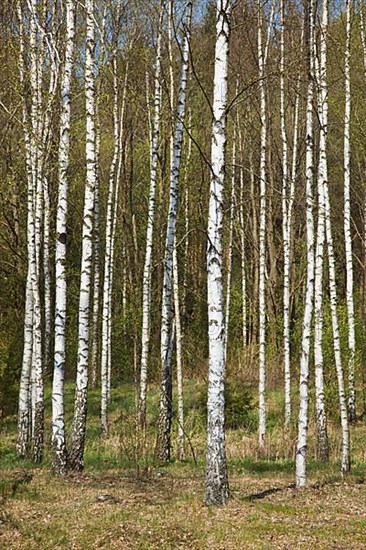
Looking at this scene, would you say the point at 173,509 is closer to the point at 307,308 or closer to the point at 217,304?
the point at 217,304

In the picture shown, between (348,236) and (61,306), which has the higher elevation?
(348,236)

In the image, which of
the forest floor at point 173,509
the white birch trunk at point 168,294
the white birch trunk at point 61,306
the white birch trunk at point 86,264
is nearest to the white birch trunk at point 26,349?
the forest floor at point 173,509

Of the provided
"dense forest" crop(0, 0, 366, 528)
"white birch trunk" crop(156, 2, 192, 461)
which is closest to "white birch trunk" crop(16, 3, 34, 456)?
"dense forest" crop(0, 0, 366, 528)

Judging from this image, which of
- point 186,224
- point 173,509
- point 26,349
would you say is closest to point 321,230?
point 173,509

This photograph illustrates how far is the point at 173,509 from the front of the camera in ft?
21.0

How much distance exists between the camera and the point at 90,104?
8.45 m

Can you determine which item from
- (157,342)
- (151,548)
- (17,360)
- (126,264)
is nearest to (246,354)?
(157,342)

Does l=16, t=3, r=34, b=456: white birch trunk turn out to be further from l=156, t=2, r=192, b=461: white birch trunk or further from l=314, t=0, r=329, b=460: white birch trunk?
l=314, t=0, r=329, b=460: white birch trunk

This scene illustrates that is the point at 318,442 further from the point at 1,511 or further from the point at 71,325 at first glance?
the point at 71,325

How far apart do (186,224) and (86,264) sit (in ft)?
24.2

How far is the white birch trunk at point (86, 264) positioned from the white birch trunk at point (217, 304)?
2.47 metres

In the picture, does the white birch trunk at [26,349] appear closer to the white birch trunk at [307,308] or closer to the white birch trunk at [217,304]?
the white birch trunk at [217,304]

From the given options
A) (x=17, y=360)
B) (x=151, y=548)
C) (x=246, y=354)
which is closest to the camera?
(x=151, y=548)

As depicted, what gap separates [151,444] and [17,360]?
6522mm
